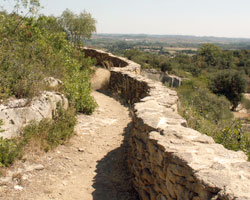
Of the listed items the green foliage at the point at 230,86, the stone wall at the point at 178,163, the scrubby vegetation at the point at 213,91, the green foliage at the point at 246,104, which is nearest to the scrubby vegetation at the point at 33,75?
the stone wall at the point at 178,163

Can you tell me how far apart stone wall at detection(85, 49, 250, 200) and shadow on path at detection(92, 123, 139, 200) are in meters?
0.17

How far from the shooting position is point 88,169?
14.7 feet

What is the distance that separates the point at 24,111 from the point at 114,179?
1.96 m

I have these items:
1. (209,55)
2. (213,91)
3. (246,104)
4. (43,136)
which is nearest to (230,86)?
(213,91)

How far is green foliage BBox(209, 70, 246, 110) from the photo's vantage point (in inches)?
794

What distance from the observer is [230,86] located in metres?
20.4

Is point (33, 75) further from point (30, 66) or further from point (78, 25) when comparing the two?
point (78, 25)

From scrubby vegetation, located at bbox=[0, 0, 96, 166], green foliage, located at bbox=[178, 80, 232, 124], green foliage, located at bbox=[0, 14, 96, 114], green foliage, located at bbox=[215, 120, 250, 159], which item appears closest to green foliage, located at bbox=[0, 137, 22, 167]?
scrubby vegetation, located at bbox=[0, 0, 96, 166]

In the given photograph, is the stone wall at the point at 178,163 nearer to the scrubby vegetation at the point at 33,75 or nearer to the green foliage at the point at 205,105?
the scrubby vegetation at the point at 33,75

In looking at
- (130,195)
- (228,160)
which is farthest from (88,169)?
(228,160)

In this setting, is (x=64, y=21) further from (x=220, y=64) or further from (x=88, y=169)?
(x=220, y=64)

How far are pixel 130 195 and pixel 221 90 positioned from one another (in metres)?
18.3

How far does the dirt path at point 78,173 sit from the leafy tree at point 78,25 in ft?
33.8

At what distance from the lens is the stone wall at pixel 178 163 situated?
2262 mm
